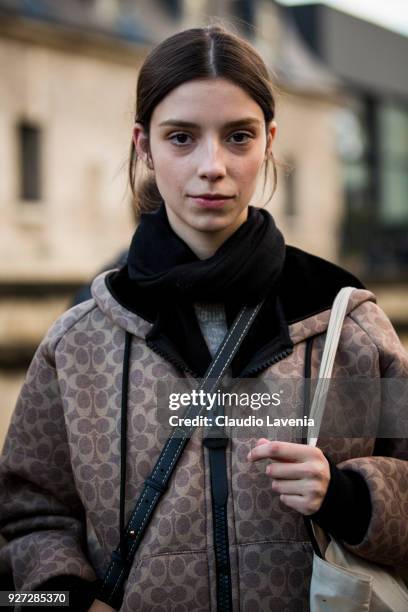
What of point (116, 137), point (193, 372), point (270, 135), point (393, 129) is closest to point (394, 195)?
point (393, 129)

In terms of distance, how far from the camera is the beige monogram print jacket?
7.02 feet

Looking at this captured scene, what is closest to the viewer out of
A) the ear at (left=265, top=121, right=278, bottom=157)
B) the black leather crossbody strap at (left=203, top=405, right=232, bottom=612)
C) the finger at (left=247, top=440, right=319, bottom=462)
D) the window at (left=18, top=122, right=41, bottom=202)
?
the finger at (left=247, top=440, right=319, bottom=462)

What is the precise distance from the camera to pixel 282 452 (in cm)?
196

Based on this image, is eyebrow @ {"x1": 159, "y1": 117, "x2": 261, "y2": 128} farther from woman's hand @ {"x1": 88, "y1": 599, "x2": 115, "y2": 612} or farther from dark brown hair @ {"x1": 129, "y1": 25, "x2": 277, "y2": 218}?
woman's hand @ {"x1": 88, "y1": 599, "x2": 115, "y2": 612}

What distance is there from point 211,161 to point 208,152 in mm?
21

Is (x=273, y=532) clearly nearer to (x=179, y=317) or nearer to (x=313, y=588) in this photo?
(x=313, y=588)

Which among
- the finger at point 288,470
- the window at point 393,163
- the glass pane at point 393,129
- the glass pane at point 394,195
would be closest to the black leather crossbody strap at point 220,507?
the finger at point 288,470

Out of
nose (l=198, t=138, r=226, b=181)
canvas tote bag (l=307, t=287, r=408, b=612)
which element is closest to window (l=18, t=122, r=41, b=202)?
nose (l=198, t=138, r=226, b=181)

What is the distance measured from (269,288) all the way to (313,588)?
626 mm

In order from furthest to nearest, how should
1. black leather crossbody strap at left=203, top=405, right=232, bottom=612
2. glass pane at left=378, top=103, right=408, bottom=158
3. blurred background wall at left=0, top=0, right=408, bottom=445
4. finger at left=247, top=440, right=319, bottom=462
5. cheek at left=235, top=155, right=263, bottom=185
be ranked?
glass pane at left=378, top=103, right=408, bottom=158
blurred background wall at left=0, top=0, right=408, bottom=445
cheek at left=235, top=155, right=263, bottom=185
black leather crossbody strap at left=203, top=405, right=232, bottom=612
finger at left=247, top=440, right=319, bottom=462

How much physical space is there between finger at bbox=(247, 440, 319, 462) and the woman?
50 millimetres

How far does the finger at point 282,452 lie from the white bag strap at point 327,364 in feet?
0.39

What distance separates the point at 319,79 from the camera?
33844 mm

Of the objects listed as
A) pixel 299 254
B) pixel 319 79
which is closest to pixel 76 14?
pixel 319 79
